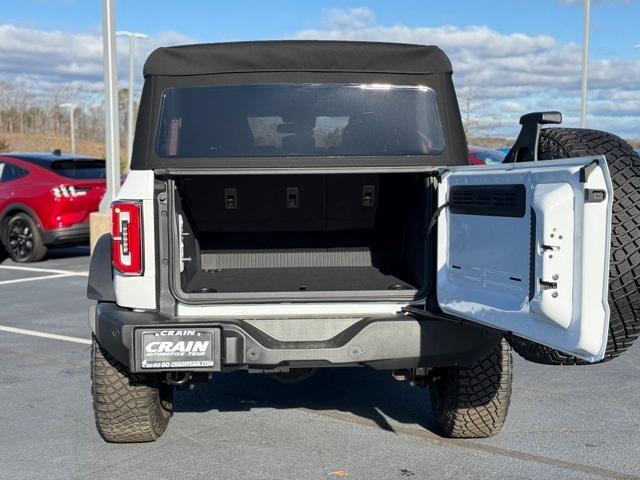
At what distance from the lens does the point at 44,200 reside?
12.0 m

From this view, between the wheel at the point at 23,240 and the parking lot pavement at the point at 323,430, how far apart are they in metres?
6.09

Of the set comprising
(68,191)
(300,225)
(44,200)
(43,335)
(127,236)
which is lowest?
(43,335)

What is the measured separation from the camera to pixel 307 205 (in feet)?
17.6

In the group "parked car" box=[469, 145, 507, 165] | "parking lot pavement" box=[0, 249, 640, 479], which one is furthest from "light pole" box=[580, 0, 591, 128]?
"parking lot pavement" box=[0, 249, 640, 479]

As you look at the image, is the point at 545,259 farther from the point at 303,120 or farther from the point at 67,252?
the point at 67,252

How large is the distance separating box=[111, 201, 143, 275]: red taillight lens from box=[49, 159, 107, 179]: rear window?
867 cm

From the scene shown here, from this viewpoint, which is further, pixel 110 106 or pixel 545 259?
pixel 110 106

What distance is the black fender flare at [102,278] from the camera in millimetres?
4082

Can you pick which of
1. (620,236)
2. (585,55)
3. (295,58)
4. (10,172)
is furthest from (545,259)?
(585,55)

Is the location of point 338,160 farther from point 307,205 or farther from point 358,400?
point 358,400

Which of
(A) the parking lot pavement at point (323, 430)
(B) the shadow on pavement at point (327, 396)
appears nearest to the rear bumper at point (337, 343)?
(A) the parking lot pavement at point (323, 430)

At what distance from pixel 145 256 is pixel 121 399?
0.78 metres

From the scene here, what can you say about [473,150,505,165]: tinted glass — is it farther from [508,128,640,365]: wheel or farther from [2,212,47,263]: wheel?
[508,128,640,365]: wheel

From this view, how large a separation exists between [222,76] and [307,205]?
137 centimetres
